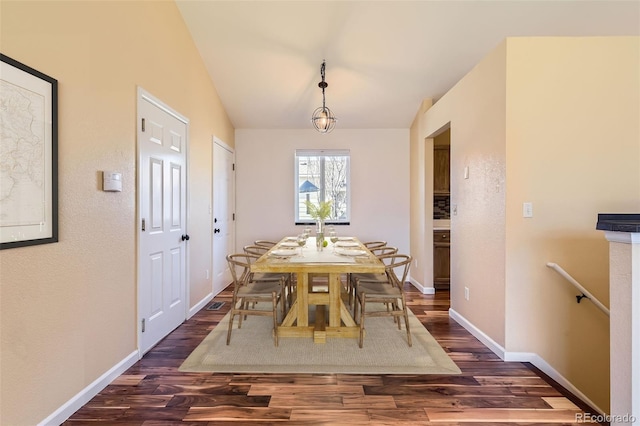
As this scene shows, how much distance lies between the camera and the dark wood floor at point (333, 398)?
1848mm

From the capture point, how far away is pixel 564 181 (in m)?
2.48

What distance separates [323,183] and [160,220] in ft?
9.68

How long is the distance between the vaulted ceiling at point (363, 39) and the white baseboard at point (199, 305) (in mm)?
2768

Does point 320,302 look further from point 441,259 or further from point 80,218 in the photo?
point 441,259

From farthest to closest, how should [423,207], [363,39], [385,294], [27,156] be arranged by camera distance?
[423,207] < [363,39] < [385,294] < [27,156]

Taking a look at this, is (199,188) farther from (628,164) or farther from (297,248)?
(628,164)

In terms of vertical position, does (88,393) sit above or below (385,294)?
below

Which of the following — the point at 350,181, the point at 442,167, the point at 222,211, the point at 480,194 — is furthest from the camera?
the point at 350,181

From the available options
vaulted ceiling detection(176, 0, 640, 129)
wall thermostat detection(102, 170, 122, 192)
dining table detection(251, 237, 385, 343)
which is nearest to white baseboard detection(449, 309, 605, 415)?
dining table detection(251, 237, 385, 343)

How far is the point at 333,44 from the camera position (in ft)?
11.7

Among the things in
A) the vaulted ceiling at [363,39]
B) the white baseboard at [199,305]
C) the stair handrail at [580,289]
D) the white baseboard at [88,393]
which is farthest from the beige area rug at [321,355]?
the vaulted ceiling at [363,39]

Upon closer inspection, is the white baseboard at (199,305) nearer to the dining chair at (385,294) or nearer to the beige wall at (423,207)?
the dining chair at (385,294)

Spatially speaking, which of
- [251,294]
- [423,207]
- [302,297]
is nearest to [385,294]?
[302,297]

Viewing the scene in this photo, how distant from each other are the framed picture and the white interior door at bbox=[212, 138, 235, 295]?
2589 mm
